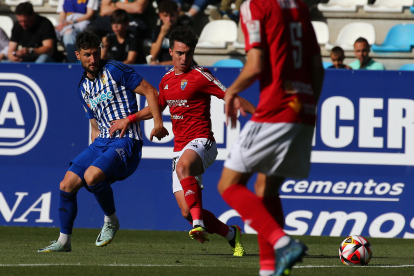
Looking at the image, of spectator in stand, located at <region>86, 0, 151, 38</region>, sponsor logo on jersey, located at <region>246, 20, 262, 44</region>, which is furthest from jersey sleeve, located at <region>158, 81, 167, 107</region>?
spectator in stand, located at <region>86, 0, 151, 38</region>

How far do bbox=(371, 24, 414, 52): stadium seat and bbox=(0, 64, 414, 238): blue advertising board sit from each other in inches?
93.3

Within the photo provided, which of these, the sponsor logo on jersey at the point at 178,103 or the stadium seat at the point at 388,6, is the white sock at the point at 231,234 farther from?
the stadium seat at the point at 388,6

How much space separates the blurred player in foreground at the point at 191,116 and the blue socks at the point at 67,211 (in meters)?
0.80

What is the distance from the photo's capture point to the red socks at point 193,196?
591 cm

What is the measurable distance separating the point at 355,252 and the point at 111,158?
2.44m

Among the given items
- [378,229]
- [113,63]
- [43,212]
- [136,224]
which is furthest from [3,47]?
[378,229]

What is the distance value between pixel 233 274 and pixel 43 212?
15.7 feet

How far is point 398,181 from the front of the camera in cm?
834

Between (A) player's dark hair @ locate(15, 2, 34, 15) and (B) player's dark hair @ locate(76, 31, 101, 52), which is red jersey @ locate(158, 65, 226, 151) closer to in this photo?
(B) player's dark hair @ locate(76, 31, 101, 52)

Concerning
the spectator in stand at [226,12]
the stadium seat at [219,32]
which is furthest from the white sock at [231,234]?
the spectator in stand at [226,12]

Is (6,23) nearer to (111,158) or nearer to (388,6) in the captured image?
(111,158)

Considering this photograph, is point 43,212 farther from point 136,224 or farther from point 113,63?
point 113,63

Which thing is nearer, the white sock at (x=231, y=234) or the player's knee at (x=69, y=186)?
the player's knee at (x=69, y=186)

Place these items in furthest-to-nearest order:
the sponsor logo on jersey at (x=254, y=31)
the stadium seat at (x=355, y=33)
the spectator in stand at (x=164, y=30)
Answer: the stadium seat at (x=355, y=33) < the spectator in stand at (x=164, y=30) < the sponsor logo on jersey at (x=254, y=31)
